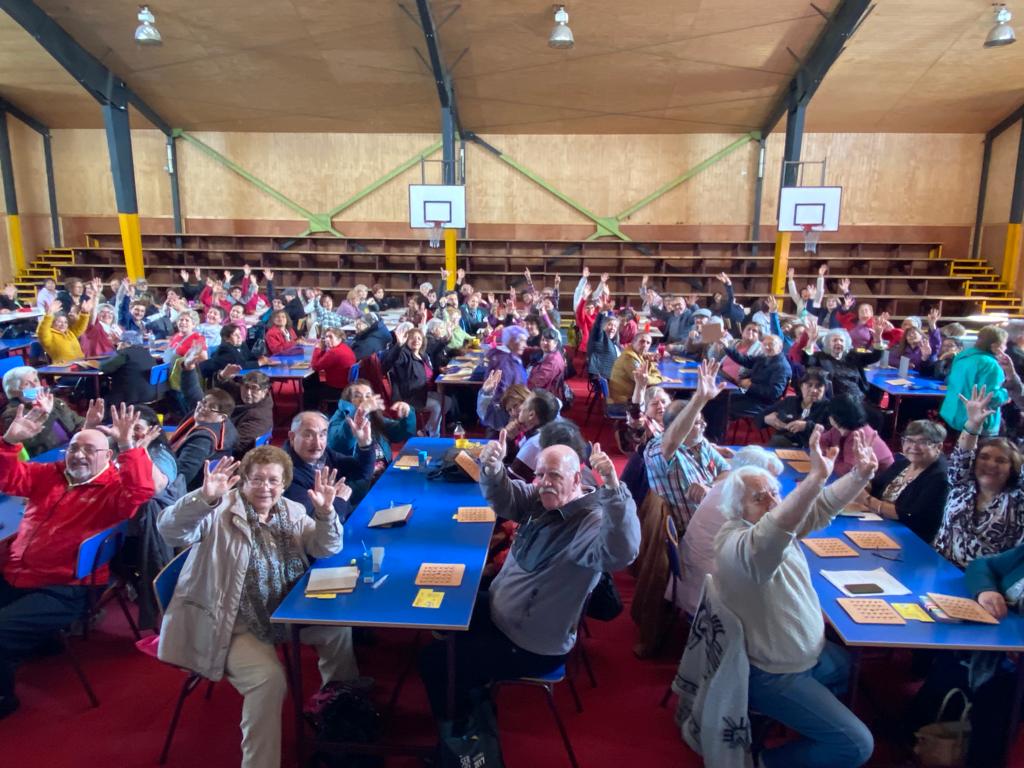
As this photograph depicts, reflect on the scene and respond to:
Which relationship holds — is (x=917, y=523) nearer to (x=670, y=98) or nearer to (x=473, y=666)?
(x=473, y=666)

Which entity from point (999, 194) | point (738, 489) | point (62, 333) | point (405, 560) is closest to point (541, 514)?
point (405, 560)

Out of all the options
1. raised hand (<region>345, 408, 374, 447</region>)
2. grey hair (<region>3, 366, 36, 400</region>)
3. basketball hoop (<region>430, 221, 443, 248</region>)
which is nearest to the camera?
raised hand (<region>345, 408, 374, 447</region>)

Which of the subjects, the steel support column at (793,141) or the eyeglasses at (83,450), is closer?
the eyeglasses at (83,450)

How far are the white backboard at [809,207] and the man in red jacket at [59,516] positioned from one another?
1272 cm

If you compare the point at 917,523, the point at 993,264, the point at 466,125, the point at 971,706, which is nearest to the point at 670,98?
the point at 466,125

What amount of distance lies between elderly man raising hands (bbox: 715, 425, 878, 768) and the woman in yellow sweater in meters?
7.78

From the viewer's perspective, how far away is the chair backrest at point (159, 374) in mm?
7067

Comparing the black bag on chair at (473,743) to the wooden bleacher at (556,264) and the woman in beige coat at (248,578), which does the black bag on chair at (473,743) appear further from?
the wooden bleacher at (556,264)

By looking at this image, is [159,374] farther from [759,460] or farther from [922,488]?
[922,488]

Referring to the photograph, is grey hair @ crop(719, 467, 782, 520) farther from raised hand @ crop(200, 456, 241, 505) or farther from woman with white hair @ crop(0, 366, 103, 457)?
woman with white hair @ crop(0, 366, 103, 457)

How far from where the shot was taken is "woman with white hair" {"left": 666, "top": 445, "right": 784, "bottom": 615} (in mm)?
3264

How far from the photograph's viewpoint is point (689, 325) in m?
10.2

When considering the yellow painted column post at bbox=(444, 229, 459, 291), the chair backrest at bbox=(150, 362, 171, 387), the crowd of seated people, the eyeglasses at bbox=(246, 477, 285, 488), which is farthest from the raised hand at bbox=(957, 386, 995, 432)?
the yellow painted column post at bbox=(444, 229, 459, 291)

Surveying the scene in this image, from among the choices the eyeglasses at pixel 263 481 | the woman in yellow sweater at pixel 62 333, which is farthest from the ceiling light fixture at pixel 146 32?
the eyeglasses at pixel 263 481
